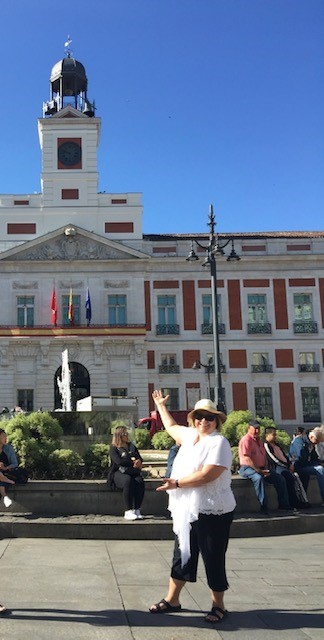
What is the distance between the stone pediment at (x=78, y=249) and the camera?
35844 millimetres

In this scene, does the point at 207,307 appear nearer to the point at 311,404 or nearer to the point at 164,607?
the point at 311,404

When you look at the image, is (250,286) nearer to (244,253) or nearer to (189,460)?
(244,253)

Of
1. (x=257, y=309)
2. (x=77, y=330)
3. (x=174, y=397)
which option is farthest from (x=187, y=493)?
(x=257, y=309)

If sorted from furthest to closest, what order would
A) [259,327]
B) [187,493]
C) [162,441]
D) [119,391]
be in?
[259,327] < [119,391] < [162,441] < [187,493]

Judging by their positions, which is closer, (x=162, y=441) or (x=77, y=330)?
(x=162, y=441)

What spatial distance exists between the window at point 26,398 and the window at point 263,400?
12.7m

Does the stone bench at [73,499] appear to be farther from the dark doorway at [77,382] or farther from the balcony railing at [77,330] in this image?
the dark doorway at [77,382]

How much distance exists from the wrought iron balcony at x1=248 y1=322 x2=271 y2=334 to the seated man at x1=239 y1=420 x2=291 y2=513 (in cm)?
2686

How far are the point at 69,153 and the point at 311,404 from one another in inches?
837

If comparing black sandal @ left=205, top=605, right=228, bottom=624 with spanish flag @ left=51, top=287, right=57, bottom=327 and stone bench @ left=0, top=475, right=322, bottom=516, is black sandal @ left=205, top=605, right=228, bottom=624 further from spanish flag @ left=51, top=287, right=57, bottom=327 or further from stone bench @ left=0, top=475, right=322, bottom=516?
spanish flag @ left=51, top=287, right=57, bottom=327

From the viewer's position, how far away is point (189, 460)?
186 inches

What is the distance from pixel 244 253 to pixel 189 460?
33.1m

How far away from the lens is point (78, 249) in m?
36.1

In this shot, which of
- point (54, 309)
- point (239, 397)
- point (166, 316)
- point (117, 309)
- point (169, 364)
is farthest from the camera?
point (166, 316)
